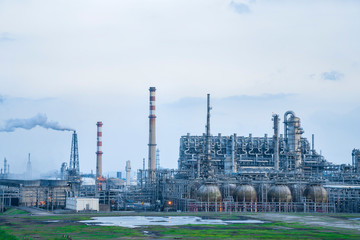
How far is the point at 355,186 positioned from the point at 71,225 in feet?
123

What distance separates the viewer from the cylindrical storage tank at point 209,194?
60219mm

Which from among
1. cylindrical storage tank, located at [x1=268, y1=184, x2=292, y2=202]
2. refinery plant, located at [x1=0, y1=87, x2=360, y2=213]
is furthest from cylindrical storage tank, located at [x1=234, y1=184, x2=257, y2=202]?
cylindrical storage tank, located at [x1=268, y1=184, x2=292, y2=202]

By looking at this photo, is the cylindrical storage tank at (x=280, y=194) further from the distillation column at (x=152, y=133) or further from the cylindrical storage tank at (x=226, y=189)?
the distillation column at (x=152, y=133)

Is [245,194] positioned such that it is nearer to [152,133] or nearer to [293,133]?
[293,133]

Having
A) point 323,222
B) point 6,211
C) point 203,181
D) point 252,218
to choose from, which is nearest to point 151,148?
point 203,181

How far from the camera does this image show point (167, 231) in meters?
37.6

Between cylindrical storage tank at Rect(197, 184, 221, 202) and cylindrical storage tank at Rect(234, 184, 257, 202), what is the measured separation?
2935 mm

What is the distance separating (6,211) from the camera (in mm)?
59938

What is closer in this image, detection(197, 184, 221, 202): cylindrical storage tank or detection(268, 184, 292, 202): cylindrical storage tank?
detection(197, 184, 221, 202): cylindrical storage tank

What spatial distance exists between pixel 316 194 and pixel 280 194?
423cm

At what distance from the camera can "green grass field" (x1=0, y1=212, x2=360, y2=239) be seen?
3466 centimetres

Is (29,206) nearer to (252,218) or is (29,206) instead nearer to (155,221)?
(155,221)

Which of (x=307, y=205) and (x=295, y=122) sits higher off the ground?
(x=295, y=122)

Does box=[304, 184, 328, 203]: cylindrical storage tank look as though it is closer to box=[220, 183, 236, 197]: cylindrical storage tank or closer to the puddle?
box=[220, 183, 236, 197]: cylindrical storage tank
